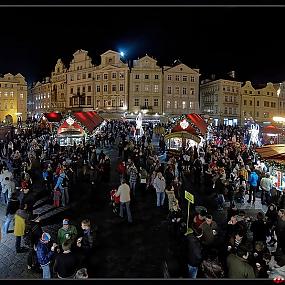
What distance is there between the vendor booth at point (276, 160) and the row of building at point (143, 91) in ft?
132

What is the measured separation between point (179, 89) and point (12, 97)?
3423cm

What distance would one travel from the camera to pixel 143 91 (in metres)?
58.0

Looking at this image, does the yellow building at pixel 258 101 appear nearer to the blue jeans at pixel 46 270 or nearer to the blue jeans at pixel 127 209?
the blue jeans at pixel 127 209

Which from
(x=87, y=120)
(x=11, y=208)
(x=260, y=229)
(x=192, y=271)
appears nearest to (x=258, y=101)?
(x=87, y=120)

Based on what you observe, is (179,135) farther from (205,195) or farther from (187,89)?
(187,89)

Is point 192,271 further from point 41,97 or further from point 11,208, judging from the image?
point 41,97

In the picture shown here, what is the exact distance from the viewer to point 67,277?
6480mm

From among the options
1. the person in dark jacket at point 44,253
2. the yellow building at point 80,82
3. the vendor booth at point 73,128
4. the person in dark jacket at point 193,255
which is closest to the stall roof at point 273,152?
the person in dark jacket at point 193,255

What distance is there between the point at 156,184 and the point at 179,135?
941 cm

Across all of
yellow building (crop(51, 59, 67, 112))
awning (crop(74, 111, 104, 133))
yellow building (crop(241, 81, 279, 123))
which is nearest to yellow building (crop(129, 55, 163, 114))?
yellow building (crop(51, 59, 67, 112))

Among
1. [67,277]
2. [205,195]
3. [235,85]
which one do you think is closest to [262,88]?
[235,85]

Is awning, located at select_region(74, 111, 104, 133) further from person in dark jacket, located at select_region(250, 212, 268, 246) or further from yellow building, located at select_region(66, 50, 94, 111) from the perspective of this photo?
yellow building, located at select_region(66, 50, 94, 111)

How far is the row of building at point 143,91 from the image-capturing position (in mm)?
57812

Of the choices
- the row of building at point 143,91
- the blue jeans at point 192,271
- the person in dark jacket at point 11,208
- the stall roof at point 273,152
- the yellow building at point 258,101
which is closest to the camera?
the blue jeans at point 192,271
